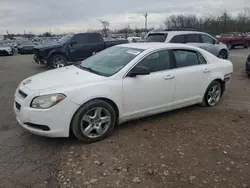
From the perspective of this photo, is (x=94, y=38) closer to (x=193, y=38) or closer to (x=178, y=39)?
(x=178, y=39)

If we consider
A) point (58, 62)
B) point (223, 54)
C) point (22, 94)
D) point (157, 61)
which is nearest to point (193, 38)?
point (223, 54)

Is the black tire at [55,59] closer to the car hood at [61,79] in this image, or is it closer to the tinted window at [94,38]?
the tinted window at [94,38]

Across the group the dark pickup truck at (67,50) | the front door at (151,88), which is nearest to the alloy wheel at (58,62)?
the dark pickup truck at (67,50)

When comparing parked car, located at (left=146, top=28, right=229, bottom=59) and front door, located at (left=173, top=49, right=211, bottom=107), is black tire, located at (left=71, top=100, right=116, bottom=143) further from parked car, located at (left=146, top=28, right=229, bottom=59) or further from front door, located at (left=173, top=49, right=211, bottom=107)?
parked car, located at (left=146, top=28, right=229, bottom=59)

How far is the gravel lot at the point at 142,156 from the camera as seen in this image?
2.87m

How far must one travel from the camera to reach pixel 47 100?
11.2ft

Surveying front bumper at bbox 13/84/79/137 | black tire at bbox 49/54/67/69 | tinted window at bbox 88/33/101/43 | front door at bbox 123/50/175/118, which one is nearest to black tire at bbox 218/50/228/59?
tinted window at bbox 88/33/101/43

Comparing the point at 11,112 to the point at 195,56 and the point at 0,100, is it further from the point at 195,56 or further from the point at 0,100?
the point at 195,56

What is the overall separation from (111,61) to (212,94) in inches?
98.1

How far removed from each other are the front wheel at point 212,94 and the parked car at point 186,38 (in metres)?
4.42

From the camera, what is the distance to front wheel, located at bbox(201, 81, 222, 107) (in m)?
5.30

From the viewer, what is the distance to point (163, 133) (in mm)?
4074

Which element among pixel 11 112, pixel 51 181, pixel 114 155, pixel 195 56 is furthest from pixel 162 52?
pixel 11 112

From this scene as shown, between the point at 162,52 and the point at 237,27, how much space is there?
45.6m
